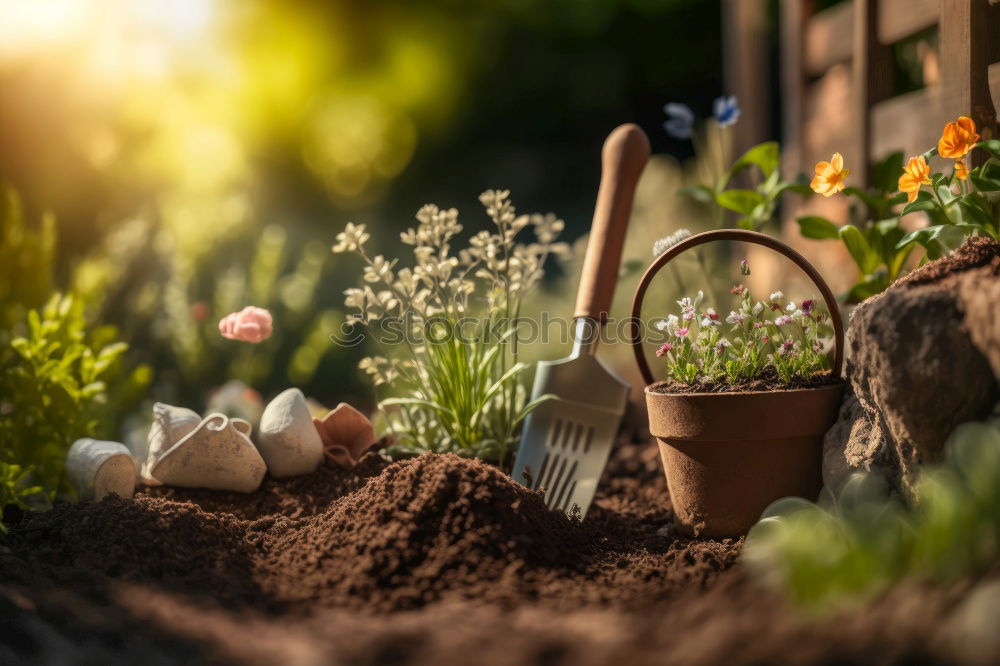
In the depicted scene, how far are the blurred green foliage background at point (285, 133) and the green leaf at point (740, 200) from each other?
52.7 inches

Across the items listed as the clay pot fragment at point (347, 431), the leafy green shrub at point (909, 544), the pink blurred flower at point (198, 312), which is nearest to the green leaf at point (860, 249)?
the leafy green shrub at point (909, 544)

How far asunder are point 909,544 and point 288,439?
1.54m

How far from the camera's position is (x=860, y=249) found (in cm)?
223

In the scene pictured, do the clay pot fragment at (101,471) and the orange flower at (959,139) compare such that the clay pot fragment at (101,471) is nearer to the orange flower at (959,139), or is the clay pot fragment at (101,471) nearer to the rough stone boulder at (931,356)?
the rough stone boulder at (931,356)

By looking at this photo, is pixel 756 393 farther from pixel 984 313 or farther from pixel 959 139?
pixel 959 139

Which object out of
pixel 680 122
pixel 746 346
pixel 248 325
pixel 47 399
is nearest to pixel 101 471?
pixel 47 399

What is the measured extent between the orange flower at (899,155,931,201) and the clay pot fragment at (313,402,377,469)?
1511 millimetres

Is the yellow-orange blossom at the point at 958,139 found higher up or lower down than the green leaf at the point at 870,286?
higher up

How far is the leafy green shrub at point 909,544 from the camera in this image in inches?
40.2

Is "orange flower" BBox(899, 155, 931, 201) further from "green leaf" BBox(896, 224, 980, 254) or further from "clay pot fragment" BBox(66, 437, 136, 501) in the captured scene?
"clay pot fragment" BBox(66, 437, 136, 501)

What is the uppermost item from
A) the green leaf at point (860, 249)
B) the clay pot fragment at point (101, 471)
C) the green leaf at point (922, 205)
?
the green leaf at point (922, 205)

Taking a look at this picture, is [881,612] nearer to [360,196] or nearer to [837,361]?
[837,361]

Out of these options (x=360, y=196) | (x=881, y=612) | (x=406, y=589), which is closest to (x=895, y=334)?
(x=881, y=612)

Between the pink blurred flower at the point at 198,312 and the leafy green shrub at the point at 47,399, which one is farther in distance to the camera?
the pink blurred flower at the point at 198,312
